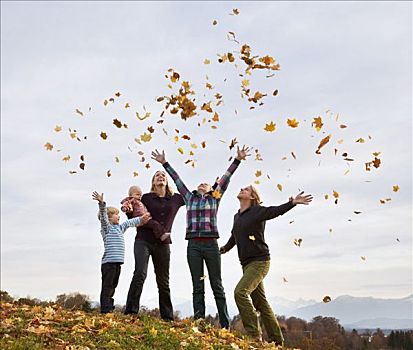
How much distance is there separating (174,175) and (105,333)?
3785 millimetres

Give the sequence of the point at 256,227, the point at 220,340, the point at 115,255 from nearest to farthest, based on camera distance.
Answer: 1. the point at 220,340
2. the point at 256,227
3. the point at 115,255

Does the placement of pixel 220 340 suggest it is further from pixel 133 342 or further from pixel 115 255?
pixel 115 255

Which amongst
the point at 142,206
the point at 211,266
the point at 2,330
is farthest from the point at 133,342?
the point at 142,206

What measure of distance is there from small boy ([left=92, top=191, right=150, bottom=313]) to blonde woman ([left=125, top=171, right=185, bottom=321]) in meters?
0.34

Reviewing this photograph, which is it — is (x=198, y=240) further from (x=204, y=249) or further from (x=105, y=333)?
(x=105, y=333)

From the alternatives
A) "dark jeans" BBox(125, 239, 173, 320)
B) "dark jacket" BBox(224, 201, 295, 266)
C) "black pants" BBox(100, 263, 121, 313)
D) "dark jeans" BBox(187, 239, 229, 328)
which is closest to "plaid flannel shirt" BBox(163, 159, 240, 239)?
"dark jeans" BBox(187, 239, 229, 328)

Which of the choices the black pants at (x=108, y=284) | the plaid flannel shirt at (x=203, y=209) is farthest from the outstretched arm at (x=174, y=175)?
the black pants at (x=108, y=284)

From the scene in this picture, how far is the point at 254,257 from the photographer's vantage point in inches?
370

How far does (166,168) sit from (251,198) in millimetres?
1936

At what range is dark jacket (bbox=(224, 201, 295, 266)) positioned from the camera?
938cm

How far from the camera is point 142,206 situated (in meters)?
10.5

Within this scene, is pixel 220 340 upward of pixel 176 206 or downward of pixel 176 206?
downward

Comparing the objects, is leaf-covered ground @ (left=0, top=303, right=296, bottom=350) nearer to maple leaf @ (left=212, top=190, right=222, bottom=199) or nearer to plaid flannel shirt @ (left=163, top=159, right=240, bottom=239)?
plaid flannel shirt @ (left=163, top=159, right=240, bottom=239)

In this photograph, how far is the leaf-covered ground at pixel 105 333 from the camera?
7141mm
